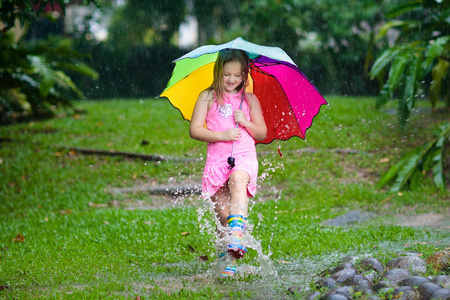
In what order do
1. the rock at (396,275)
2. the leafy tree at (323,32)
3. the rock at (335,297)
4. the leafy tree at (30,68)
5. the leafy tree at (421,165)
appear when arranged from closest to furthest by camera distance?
the rock at (335,297), the rock at (396,275), the leafy tree at (421,165), the leafy tree at (30,68), the leafy tree at (323,32)

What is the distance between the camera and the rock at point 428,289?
317 cm

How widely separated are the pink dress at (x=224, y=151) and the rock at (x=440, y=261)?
140cm

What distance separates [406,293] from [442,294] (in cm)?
20

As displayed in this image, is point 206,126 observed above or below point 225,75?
below

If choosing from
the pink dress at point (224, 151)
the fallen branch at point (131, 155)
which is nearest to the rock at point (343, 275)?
the pink dress at point (224, 151)

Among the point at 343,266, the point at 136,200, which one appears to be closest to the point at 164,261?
the point at 343,266

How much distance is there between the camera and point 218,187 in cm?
414

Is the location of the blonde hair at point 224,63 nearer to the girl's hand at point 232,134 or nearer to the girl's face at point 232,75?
the girl's face at point 232,75

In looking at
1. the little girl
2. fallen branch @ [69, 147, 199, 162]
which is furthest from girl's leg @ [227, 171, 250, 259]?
fallen branch @ [69, 147, 199, 162]

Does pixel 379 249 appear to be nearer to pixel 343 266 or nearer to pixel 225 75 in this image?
pixel 343 266

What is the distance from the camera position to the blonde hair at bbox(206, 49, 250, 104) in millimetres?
4039

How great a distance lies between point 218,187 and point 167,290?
2.81 feet

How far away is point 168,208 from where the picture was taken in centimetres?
737

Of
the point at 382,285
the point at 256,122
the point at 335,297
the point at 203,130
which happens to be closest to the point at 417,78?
the point at 256,122
